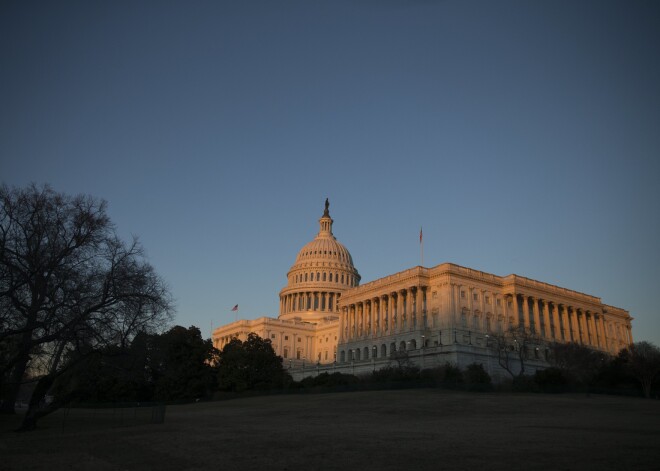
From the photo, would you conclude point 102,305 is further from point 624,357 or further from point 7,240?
point 624,357

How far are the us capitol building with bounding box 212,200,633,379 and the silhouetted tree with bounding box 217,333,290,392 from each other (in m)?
18.8

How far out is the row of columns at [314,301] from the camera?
166m

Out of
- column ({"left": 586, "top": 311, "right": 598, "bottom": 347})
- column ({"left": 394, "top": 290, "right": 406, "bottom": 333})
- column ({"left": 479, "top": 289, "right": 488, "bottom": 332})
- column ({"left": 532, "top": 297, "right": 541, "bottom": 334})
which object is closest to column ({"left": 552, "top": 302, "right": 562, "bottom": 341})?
column ({"left": 532, "top": 297, "right": 541, "bottom": 334})

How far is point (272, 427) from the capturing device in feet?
112

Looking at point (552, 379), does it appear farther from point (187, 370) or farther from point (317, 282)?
point (317, 282)

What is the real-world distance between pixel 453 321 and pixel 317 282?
73.8 meters

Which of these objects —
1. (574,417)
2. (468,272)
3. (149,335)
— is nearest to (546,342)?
(468,272)

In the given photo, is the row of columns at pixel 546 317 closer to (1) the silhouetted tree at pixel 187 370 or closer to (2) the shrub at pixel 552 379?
(2) the shrub at pixel 552 379

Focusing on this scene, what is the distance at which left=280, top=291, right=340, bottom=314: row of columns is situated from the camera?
165750mm

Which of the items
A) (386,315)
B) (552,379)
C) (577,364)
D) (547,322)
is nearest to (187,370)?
(386,315)

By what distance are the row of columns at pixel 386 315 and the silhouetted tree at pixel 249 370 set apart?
2974cm

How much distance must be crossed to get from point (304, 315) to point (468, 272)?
6936cm

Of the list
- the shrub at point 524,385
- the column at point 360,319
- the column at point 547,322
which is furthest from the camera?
the column at point 360,319

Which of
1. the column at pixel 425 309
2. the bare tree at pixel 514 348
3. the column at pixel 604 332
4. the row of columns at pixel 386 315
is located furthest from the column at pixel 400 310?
the column at pixel 604 332
